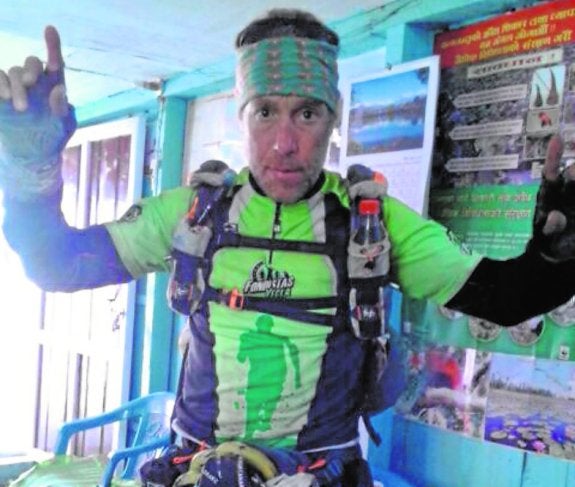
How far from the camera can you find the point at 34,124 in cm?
83

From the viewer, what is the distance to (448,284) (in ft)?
3.02

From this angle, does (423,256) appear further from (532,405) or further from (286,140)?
(532,405)

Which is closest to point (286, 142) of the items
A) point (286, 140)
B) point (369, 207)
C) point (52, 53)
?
point (286, 140)

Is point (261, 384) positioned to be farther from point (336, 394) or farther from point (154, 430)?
point (154, 430)

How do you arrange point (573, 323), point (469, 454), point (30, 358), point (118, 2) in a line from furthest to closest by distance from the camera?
point (30, 358) < point (118, 2) < point (469, 454) < point (573, 323)

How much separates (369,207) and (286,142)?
0.46 feet

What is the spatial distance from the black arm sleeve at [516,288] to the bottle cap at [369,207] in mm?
151

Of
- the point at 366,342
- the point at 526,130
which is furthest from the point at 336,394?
the point at 526,130

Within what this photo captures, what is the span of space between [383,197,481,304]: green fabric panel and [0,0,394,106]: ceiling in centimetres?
79

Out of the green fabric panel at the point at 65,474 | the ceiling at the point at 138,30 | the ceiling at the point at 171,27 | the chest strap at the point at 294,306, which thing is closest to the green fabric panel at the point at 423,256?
the chest strap at the point at 294,306

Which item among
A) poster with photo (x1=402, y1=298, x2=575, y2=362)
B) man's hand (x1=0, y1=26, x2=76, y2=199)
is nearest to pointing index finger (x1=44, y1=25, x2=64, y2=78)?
man's hand (x1=0, y1=26, x2=76, y2=199)

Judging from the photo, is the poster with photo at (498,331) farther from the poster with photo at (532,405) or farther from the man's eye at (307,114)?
the man's eye at (307,114)

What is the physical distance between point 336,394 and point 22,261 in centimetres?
44

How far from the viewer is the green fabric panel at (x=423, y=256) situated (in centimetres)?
92
